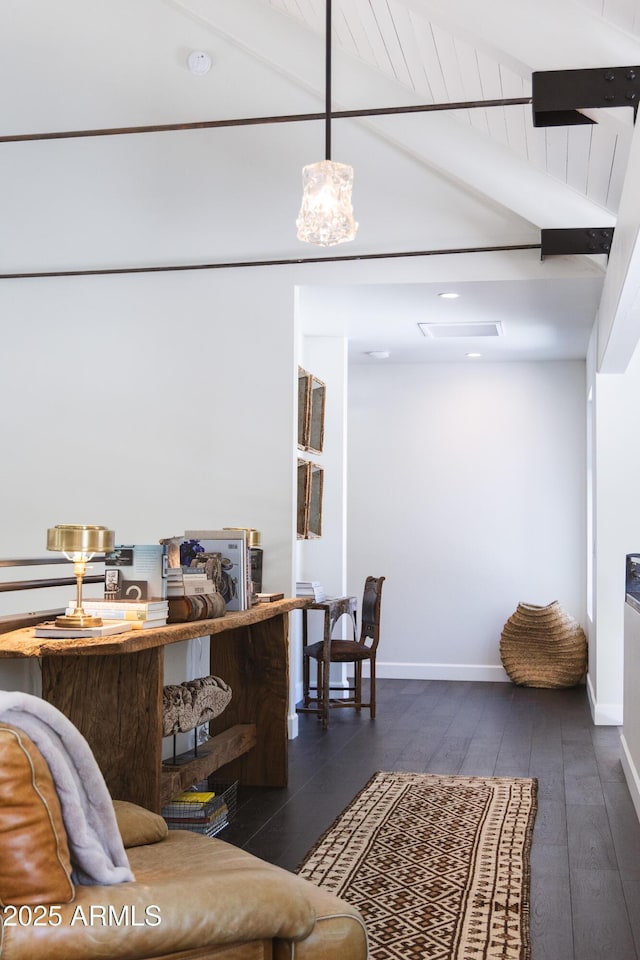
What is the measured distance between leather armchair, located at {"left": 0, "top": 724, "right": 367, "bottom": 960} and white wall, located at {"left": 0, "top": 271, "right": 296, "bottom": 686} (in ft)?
13.4

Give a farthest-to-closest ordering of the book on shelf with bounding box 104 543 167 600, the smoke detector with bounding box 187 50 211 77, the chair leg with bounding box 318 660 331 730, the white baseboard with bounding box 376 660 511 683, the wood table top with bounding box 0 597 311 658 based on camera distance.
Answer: the white baseboard with bounding box 376 660 511 683, the chair leg with bounding box 318 660 331 730, the smoke detector with bounding box 187 50 211 77, the book on shelf with bounding box 104 543 167 600, the wood table top with bounding box 0 597 311 658

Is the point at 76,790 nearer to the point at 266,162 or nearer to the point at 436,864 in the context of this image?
the point at 436,864

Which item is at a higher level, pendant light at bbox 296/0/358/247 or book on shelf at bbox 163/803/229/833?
pendant light at bbox 296/0/358/247

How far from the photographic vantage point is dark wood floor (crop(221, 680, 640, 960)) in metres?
3.26

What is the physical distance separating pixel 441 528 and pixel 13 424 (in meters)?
4.04

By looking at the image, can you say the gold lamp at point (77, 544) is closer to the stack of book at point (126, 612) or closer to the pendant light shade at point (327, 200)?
the stack of book at point (126, 612)

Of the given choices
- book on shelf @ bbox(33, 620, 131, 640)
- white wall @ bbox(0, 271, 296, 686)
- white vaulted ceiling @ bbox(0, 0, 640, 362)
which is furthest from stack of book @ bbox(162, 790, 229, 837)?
white vaulted ceiling @ bbox(0, 0, 640, 362)

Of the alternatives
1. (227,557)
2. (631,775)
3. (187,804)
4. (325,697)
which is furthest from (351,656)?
(187,804)

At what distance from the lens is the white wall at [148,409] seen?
239 inches

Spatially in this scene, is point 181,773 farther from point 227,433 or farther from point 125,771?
point 227,433

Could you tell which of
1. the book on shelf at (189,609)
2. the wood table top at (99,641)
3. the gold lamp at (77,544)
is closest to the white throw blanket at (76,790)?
the wood table top at (99,641)

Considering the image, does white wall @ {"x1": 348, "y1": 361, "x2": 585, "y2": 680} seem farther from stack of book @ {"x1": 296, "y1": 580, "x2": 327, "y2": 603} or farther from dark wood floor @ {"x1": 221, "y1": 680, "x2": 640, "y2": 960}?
stack of book @ {"x1": 296, "y1": 580, "x2": 327, "y2": 603}

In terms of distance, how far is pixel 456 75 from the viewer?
4.74m

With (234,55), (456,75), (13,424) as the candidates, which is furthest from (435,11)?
(13,424)
